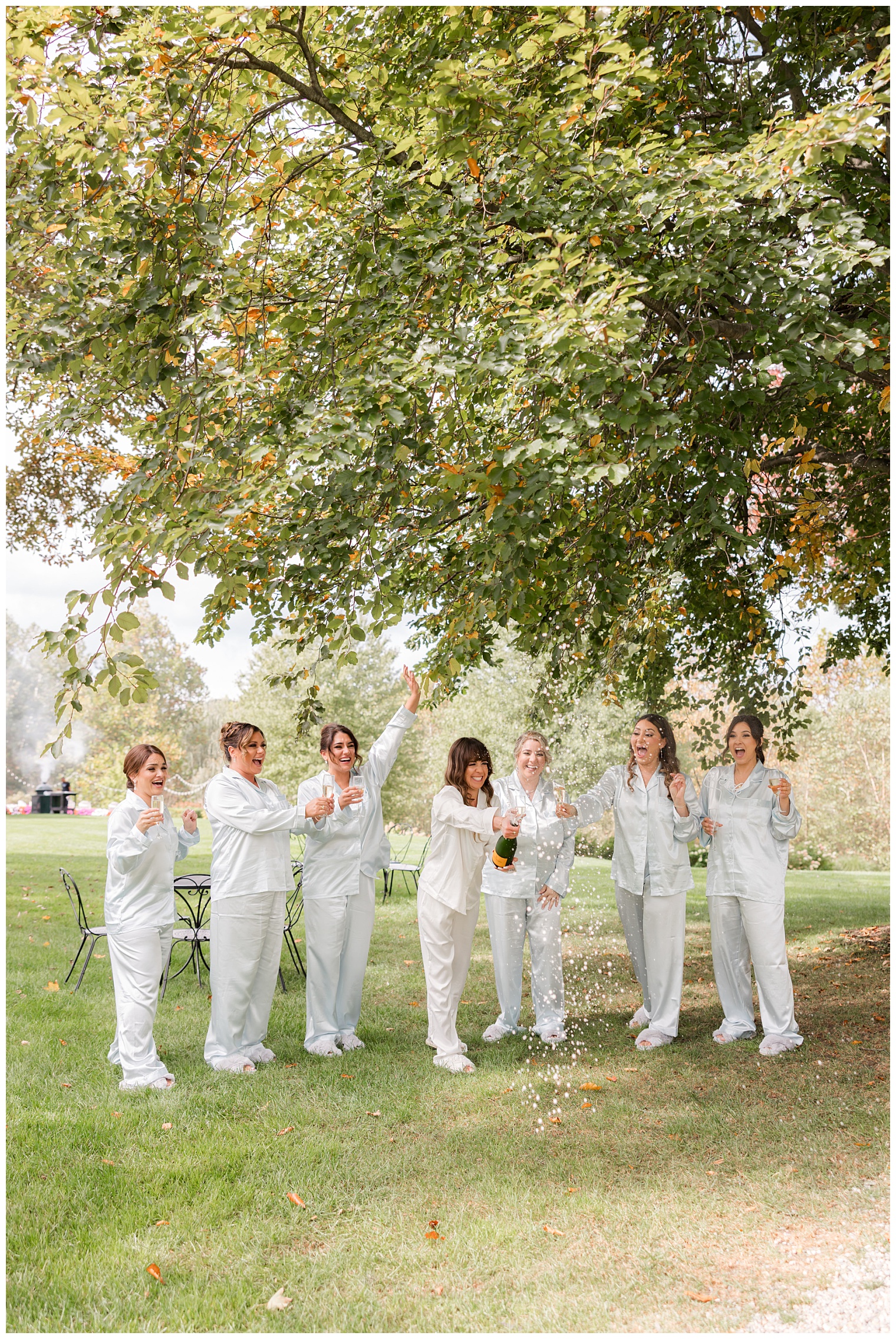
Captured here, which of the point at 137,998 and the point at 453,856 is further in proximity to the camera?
the point at 453,856

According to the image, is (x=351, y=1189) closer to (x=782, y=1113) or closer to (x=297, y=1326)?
(x=297, y=1326)

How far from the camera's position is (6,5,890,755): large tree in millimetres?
4473

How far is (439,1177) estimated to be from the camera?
4711 mm

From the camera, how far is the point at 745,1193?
4.54 meters

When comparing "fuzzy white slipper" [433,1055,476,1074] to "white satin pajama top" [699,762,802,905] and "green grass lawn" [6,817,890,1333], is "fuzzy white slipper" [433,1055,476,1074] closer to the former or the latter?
"green grass lawn" [6,817,890,1333]

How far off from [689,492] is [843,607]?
4.33 meters

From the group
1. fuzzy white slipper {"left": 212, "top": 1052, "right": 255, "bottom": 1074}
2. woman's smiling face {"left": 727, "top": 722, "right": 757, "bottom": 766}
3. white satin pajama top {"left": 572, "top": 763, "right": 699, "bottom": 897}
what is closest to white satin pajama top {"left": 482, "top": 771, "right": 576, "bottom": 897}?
white satin pajama top {"left": 572, "top": 763, "right": 699, "bottom": 897}

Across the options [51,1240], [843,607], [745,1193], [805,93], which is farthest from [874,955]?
[51,1240]

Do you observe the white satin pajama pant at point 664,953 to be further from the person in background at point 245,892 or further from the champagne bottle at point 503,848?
the person in background at point 245,892

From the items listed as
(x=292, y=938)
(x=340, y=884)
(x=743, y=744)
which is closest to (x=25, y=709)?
(x=292, y=938)

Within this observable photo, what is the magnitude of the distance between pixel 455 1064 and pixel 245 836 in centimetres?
199

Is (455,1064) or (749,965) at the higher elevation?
(749,965)

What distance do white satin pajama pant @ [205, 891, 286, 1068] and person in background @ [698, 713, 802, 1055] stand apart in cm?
298

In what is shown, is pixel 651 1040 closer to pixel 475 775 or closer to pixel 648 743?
pixel 648 743
